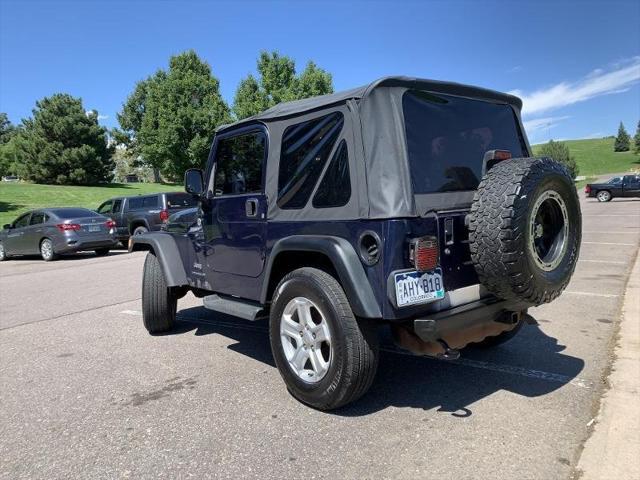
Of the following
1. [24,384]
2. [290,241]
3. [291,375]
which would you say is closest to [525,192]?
[290,241]

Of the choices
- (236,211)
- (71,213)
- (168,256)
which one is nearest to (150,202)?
(71,213)

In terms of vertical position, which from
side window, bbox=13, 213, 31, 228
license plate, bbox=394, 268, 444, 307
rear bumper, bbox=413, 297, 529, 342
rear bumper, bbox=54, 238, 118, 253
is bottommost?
rear bumper, bbox=54, 238, 118, 253

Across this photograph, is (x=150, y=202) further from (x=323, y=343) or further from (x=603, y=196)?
(x=603, y=196)

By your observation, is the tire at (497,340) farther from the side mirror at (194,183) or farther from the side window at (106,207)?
the side window at (106,207)

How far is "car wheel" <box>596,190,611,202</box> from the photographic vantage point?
32831mm

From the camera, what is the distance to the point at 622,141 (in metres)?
120

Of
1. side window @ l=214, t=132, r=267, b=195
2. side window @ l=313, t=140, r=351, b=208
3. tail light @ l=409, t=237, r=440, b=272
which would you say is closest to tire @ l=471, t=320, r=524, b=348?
tail light @ l=409, t=237, r=440, b=272

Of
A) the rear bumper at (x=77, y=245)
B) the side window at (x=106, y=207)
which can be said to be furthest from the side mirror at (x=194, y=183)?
the side window at (x=106, y=207)

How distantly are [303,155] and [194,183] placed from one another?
152 cm

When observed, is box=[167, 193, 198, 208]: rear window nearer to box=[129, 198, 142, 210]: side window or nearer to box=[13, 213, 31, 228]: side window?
box=[129, 198, 142, 210]: side window

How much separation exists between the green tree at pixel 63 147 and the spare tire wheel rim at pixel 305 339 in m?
48.5

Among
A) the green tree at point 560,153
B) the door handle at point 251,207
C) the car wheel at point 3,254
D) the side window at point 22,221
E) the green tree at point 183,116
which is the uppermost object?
the green tree at point 183,116

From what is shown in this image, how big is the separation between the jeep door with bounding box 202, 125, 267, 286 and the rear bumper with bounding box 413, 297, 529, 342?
58.6 inches

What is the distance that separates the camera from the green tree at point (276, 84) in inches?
1609
